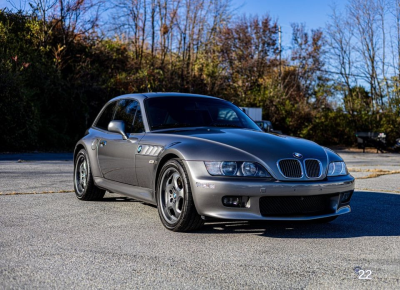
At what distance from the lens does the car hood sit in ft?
16.2

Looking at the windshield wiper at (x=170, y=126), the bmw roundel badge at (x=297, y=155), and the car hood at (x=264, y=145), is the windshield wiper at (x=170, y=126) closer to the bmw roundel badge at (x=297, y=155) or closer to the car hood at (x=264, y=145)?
the car hood at (x=264, y=145)

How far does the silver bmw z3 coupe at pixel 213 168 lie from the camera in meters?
4.80

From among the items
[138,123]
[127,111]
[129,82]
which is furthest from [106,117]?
[129,82]

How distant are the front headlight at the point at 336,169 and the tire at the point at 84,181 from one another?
10.9 ft

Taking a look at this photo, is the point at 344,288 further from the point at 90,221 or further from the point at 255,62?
the point at 255,62

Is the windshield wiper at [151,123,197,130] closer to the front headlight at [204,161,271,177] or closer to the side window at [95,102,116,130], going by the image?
the front headlight at [204,161,271,177]

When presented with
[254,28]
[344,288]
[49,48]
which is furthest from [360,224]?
[254,28]

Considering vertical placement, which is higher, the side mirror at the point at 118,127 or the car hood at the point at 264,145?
the side mirror at the point at 118,127

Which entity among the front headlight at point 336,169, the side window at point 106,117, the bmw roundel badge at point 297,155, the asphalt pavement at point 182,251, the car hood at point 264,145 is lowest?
the asphalt pavement at point 182,251

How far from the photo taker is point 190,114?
625cm

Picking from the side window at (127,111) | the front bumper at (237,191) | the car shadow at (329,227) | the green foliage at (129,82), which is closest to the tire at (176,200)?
the front bumper at (237,191)
